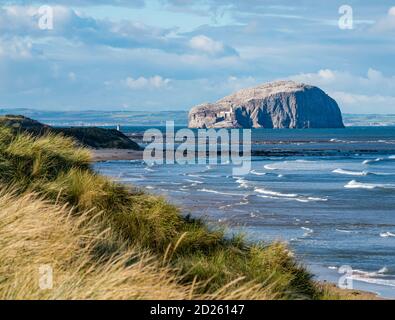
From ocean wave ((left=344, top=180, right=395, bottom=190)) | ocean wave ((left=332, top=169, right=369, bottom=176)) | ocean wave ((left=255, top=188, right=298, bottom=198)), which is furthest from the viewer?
ocean wave ((left=332, top=169, right=369, bottom=176))

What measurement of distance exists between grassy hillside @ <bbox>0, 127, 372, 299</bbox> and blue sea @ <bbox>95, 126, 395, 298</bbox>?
1482 mm

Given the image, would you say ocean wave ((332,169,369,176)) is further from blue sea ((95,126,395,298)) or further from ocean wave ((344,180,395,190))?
ocean wave ((344,180,395,190))

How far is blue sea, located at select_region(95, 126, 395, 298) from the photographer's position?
19359mm

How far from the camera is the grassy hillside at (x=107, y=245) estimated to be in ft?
22.3

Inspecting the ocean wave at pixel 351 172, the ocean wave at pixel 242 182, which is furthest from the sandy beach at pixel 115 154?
the ocean wave at pixel 242 182

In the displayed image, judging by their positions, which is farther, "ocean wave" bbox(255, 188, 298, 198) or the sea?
"ocean wave" bbox(255, 188, 298, 198)

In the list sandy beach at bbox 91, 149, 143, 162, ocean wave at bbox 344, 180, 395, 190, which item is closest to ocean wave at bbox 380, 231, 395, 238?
ocean wave at bbox 344, 180, 395, 190

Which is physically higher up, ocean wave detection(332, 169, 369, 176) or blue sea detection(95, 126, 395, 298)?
blue sea detection(95, 126, 395, 298)

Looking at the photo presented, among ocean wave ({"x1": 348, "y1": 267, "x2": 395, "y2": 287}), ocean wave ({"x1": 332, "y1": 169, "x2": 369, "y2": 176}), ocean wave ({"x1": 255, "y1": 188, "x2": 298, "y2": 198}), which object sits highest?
ocean wave ({"x1": 348, "y1": 267, "x2": 395, "y2": 287})

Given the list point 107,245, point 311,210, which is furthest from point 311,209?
point 107,245

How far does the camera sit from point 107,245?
9.11m

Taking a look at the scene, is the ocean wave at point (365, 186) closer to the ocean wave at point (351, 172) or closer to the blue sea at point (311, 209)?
the blue sea at point (311, 209)

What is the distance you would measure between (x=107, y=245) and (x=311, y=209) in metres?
23.8

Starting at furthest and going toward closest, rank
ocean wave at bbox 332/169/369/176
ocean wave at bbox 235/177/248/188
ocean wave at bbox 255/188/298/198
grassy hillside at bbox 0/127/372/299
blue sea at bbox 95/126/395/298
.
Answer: ocean wave at bbox 332/169/369/176
ocean wave at bbox 235/177/248/188
ocean wave at bbox 255/188/298/198
blue sea at bbox 95/126/395/298
grassy hillside at bbox 0/127/372/299
